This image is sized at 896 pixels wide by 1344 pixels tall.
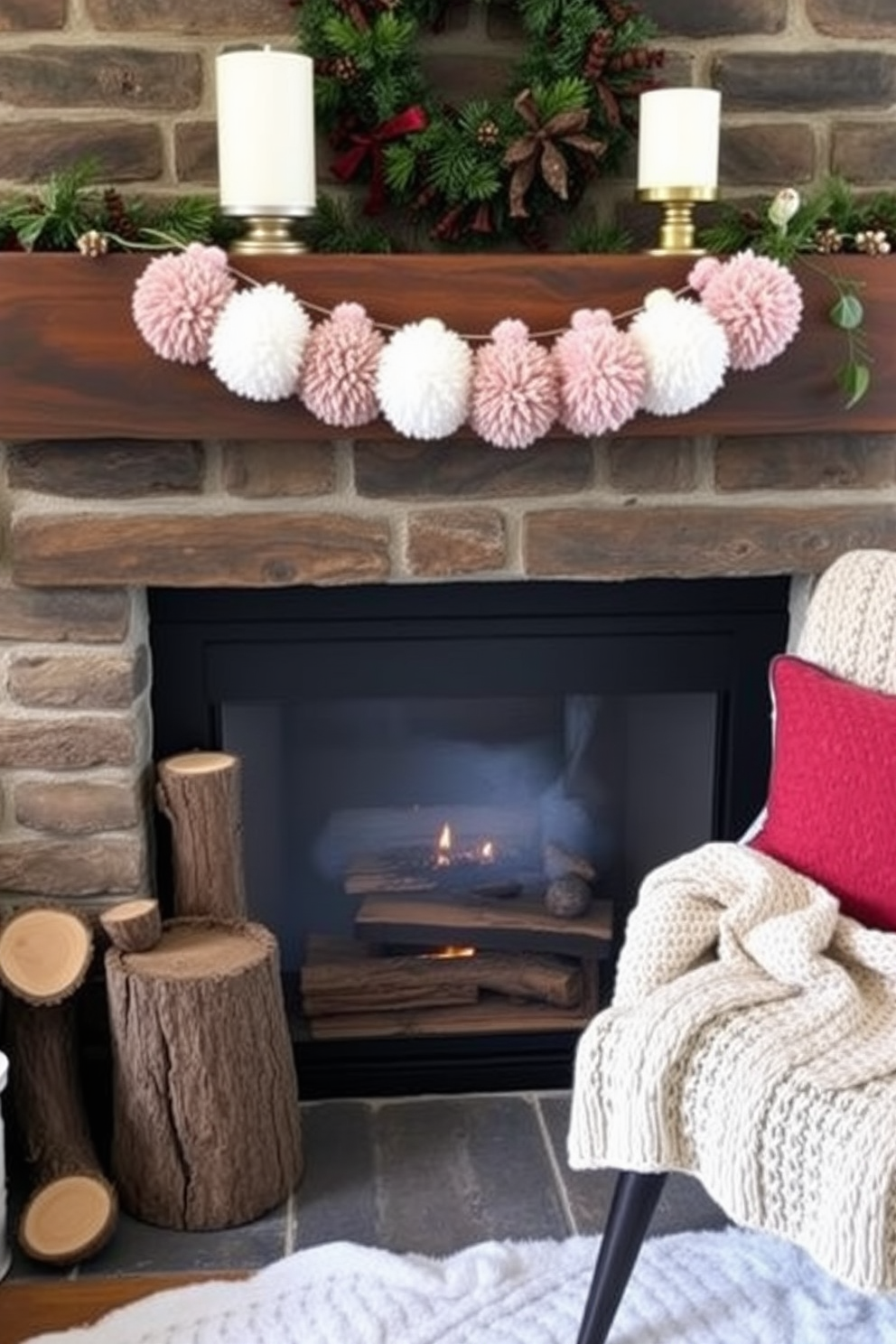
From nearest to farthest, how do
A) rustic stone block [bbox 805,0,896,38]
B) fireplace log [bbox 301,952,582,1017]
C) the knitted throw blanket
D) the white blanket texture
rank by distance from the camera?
the knitted throw blanket → the white blanket texture → rustic stone block [bbox 805,0,896,38] → fireplace log [bbox 301,952,582,1017]

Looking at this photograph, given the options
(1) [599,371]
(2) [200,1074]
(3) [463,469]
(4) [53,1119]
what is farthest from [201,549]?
(4) [53,1119]

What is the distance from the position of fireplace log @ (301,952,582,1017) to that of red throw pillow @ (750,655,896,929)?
2.02 feet

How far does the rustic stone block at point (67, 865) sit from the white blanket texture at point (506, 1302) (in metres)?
0.55

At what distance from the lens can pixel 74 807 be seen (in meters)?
2.08

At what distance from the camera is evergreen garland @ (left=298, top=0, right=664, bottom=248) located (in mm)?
1864

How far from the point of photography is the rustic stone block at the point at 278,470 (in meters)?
1.99

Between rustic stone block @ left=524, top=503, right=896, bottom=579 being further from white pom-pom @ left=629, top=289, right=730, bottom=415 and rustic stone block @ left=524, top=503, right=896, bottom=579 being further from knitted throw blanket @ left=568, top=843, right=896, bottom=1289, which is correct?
knitted throw blanket @ left=568, top=843, right=896, bottom=1289

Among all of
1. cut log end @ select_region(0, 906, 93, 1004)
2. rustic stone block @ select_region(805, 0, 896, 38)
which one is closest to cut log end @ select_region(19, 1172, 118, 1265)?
cut log end @ select_region(0, 906, 93, 1004)

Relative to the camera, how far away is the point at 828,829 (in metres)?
1.78

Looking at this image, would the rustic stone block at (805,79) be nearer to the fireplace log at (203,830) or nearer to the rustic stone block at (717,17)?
the rustic stone block at (717,17)

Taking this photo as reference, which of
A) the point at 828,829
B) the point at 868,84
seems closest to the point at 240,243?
the point at 868,84

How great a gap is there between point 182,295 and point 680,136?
0.63 meters

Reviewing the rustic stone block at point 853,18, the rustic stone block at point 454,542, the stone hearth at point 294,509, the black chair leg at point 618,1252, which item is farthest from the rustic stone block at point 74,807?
the rustic stone block at point 853,18

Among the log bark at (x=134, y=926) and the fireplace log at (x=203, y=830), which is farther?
the fireplace log at (x=203, y=830)
